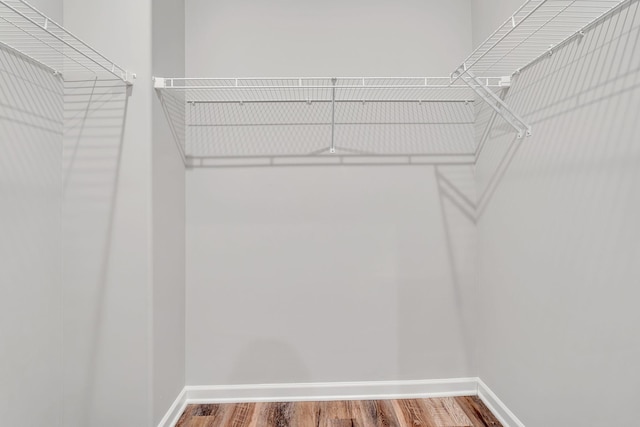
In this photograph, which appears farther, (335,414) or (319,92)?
(319,92)

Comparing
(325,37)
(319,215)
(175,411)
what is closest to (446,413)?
(319,215)

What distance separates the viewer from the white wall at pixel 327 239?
1960mm

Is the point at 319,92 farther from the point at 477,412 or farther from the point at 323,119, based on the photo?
the point at 477,412

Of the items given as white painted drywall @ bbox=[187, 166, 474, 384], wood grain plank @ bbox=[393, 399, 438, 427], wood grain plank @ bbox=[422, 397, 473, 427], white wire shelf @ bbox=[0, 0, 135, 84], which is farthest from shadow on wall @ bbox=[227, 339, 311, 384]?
white wire shelf @ bbox=[0, 0, 135, 84]

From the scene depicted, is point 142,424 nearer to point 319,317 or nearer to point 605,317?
point 319,317

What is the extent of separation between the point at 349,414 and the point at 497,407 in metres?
0.70

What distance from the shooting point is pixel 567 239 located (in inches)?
51.3

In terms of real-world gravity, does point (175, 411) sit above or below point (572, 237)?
below

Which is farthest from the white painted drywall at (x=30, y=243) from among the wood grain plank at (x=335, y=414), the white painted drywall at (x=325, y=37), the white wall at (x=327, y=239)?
the wood grain plank at (x=335, y=414)

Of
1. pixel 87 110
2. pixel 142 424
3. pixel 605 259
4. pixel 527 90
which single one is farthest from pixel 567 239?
pixel 87 110

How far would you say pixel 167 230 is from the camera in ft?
5.66

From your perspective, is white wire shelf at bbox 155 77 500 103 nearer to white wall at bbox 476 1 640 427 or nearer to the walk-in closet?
the walk-in closet

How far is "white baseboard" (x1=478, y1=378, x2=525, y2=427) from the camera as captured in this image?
1.66m

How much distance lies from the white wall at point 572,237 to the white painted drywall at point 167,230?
1.54 meters
